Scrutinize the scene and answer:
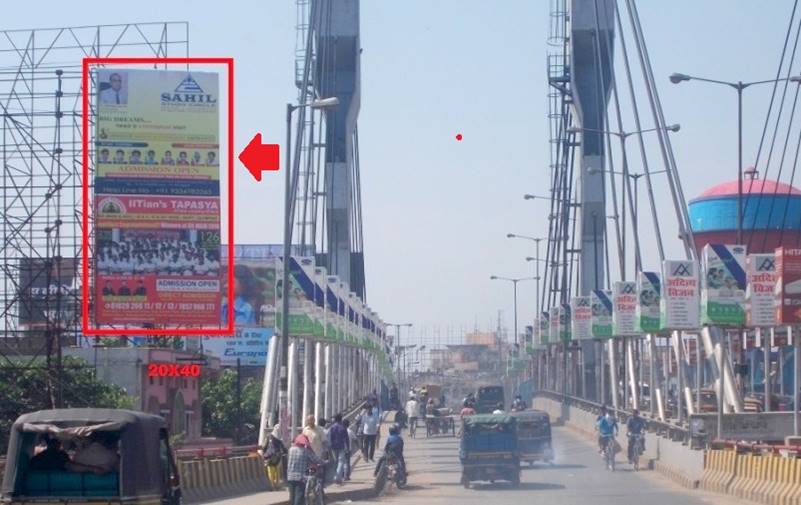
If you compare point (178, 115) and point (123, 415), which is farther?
point (178, 115)

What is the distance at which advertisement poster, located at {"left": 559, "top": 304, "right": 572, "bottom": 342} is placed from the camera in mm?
63906

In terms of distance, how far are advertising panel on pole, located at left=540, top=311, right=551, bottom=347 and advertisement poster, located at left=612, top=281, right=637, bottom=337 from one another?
29776 millimetres

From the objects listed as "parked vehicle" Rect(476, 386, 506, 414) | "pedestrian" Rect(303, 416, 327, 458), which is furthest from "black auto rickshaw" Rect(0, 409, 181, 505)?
"parked vehicle" Rect(476, 386, 506, 414)

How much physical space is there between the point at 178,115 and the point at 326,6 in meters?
17.5

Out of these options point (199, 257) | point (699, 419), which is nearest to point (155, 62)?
point (199, 257)

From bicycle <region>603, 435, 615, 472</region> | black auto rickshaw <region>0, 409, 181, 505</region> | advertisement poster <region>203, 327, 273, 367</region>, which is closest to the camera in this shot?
black auto rickshaw <region>0, 409, 181, 505</region>

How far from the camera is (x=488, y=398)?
64.8 meters

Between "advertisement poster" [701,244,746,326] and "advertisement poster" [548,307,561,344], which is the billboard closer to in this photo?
"advertisement poster" [701,244,746,326]

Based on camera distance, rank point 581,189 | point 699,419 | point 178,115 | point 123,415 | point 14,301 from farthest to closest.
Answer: point 581,189 < point 14,301 < point 178,115 < point 699,419 < point 123,415

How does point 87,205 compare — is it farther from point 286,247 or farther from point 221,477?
point 221,477

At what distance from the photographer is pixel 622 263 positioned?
51938mm

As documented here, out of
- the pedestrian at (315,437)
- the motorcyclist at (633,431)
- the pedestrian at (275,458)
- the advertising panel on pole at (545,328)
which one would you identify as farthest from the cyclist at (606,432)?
the advertising panel on pole at (545,328)

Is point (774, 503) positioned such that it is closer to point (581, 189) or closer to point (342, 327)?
point (342, 327)

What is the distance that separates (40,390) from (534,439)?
555 inches
